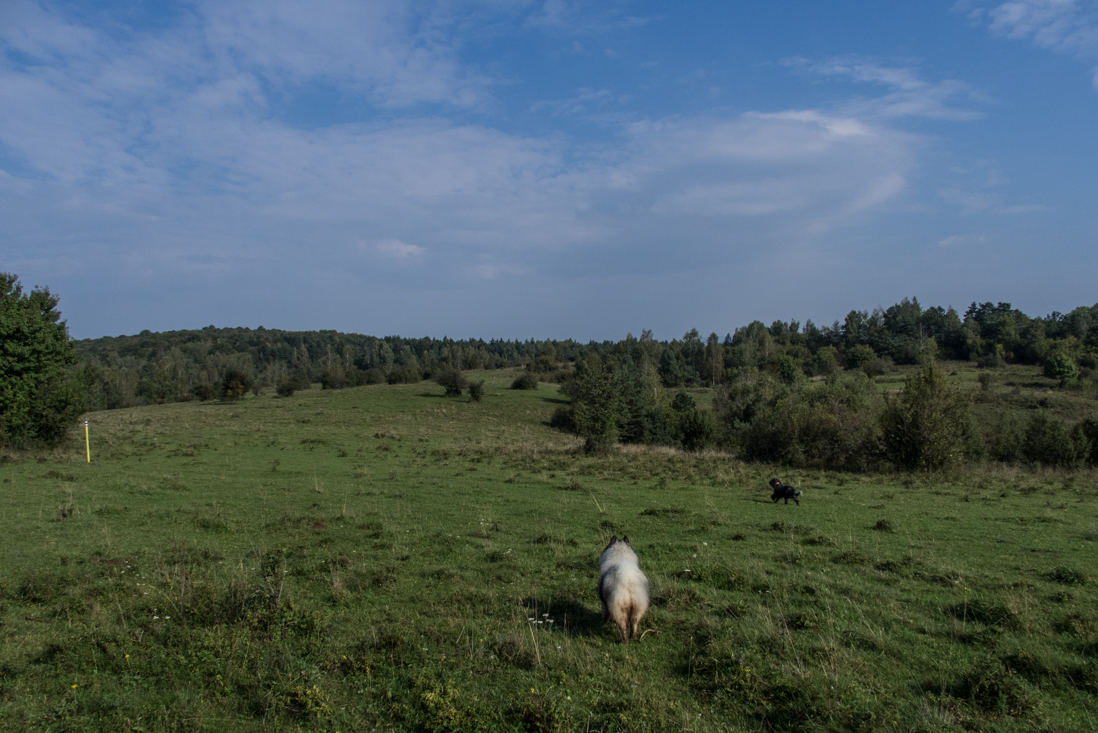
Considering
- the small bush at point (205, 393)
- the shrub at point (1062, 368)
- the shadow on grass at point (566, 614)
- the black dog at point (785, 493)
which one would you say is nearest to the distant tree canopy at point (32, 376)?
the shadow on grass at point (566, 614)

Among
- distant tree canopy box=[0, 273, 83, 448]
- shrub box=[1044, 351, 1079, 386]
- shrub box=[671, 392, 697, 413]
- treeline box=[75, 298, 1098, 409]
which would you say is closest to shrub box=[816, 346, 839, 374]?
treeline box=[75, 298, 1098, 409]

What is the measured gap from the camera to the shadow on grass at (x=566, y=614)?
7520 millimetres

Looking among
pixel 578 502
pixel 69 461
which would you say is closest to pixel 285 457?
pixel 69 461

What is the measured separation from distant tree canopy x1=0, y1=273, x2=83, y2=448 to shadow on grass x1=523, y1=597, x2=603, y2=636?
33.9 meters

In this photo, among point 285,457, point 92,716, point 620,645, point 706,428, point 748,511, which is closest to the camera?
point 92,716

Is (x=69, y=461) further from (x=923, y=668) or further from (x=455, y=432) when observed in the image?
(x=923, y=668)

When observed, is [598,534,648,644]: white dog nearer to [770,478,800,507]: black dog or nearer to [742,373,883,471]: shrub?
[770,478,800,507]: black dog

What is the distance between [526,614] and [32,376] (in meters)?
35.0

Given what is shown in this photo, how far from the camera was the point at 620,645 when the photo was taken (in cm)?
693

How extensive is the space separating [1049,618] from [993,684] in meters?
3.28

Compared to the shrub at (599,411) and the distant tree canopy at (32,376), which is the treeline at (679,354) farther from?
the distant tree canopy at (32,376)

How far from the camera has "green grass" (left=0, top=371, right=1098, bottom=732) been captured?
17.8ft

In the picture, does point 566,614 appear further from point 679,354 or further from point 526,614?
point 679,354

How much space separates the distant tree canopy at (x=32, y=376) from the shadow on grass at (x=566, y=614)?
33.9m
